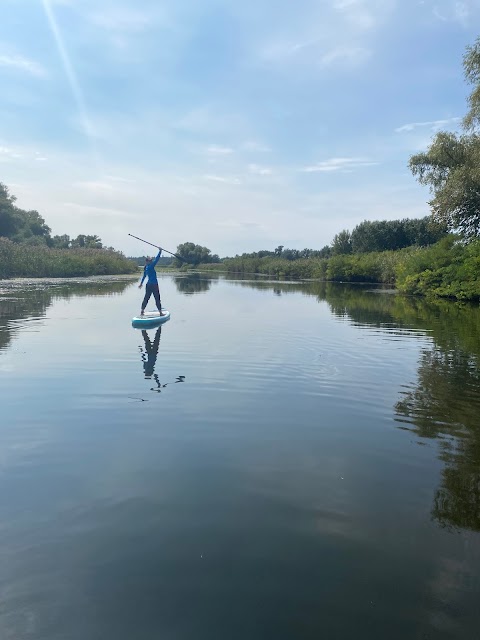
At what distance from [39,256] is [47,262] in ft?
3.75

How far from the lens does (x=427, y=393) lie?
32.4 ft

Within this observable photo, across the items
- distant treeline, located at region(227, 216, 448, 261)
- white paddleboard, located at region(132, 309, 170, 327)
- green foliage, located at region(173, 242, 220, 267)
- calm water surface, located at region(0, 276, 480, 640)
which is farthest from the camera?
green foliage, located at region(173, 242, 220, 267)

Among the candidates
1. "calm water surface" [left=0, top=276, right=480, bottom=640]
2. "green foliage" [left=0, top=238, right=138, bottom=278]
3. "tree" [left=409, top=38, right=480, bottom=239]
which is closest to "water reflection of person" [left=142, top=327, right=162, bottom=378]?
"calm water surface" [left=0, top=276, right=480, bottom=640]

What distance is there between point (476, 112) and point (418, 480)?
78.4 ft

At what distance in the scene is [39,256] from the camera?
54.1m

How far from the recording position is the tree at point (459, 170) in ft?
80.0

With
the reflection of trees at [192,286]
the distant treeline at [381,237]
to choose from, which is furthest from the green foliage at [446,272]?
the distant treeline at [381,237]

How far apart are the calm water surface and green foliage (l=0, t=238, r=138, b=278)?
42392 millimetres

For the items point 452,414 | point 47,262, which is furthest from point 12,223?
point 452,414

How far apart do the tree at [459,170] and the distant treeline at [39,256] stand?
3858cm

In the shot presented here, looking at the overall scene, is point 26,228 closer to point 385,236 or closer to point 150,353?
point 385,236

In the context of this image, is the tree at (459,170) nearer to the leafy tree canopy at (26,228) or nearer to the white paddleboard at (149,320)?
the white paddleboard at (149,320)

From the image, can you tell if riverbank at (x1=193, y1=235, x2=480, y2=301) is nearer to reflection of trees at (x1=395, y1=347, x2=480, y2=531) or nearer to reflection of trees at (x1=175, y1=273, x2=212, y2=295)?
reflection of trees at (x1=175, y1=273, x2=212, y2=295)

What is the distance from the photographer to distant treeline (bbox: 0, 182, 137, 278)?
167ft
